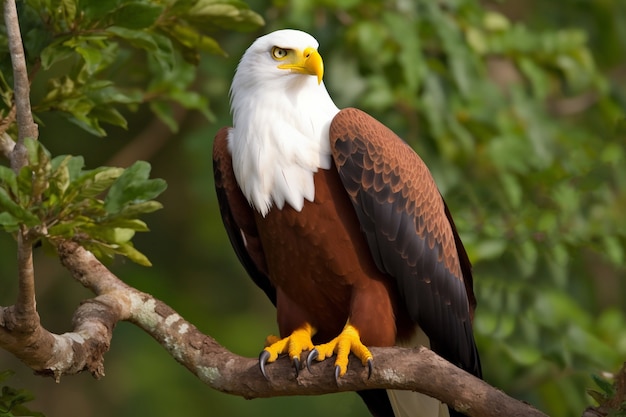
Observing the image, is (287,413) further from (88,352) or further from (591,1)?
(88,352)

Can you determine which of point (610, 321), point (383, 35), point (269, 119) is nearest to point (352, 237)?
point (269, 119)

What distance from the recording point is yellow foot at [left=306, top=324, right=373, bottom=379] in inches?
147

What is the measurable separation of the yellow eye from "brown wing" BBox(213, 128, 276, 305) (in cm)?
41

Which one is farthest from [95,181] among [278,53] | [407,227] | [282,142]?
[407,227]

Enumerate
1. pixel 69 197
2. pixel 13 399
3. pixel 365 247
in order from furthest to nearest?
pixel 365 247
pixel 13 399
pixel 69 197

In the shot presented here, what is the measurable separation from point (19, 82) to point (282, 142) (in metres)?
1.12

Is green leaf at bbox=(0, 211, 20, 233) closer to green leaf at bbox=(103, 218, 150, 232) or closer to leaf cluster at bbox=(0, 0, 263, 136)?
green leaf at bbox=(103, 218, 150, 232)

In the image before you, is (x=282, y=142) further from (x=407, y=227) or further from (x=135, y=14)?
(x=135, y=14)

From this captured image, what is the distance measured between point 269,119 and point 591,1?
3.99 m

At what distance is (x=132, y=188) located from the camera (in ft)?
10.3

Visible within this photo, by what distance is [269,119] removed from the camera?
409 centimetres

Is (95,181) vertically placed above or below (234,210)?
above

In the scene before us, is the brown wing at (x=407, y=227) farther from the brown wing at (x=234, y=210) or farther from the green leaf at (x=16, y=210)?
the green leaf at (x=16, y=210)

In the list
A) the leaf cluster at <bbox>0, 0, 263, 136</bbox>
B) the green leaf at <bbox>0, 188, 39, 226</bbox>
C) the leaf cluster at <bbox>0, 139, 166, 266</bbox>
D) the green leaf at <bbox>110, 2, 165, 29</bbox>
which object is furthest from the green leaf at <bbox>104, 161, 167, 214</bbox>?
the green leaf at <bbox>110, 2, 165, 29</bbox>
